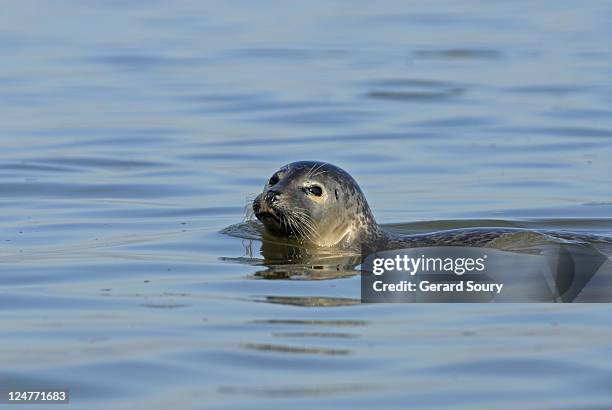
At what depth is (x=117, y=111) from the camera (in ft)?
57.7

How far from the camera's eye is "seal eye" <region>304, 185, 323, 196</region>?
1015 cm

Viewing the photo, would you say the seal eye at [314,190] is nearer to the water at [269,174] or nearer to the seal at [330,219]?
the seal at [330,219]

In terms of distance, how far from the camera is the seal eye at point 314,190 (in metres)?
10.1

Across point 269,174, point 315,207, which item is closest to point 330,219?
point 315,207

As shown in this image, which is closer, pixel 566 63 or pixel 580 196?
pixel 580 196

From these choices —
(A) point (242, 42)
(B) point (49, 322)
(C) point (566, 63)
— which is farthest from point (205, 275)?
(A) point (242, 42)

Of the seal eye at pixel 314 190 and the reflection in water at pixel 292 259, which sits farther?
the seal eye at pixel 314 190

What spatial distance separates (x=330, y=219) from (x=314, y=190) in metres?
0.27

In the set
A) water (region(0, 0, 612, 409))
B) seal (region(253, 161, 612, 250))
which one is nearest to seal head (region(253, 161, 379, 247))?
seal (region(253, 161, 612, 250))

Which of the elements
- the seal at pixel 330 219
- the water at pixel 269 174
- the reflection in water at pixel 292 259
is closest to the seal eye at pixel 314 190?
the seal at pixel 330 219

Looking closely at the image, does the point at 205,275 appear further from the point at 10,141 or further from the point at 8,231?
the point at 10,141

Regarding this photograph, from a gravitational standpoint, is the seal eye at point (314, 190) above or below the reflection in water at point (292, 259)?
above

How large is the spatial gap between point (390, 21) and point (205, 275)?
685 inches

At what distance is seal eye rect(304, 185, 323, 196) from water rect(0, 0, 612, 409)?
1.94 feet
